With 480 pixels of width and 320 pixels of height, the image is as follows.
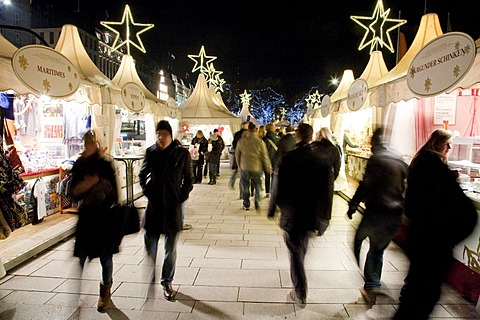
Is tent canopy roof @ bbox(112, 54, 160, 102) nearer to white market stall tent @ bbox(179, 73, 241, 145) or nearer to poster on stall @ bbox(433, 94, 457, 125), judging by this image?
white market stall tent @ bbox(179, 73, 241, 145)

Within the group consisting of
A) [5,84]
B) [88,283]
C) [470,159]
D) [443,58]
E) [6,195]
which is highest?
[443,58]

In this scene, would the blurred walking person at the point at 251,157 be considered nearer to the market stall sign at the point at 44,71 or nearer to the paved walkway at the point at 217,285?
the paved walkway at the point at 217,285

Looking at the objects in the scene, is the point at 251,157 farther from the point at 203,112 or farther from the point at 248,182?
the point at 203,112

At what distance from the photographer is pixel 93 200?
304 cm

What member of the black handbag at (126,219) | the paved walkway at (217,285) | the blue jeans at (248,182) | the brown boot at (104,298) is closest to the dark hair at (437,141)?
the paved walkway at (217,285)

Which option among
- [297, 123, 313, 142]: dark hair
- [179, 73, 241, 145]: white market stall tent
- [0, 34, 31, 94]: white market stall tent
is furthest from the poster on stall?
[179, 73, 241, 145]: white market stall tent

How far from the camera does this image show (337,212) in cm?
743

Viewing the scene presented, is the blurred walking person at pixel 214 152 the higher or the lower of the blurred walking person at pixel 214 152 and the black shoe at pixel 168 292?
the higher

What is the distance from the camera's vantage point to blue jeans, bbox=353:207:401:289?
10.7 ft

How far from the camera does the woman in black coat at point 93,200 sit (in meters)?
3.04

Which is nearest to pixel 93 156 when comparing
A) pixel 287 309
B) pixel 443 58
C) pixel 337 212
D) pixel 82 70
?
pixel 287 309

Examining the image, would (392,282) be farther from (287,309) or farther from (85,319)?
(85,319)

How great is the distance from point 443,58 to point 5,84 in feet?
18.7

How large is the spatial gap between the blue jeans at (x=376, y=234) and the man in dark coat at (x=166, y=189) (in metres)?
1.90
